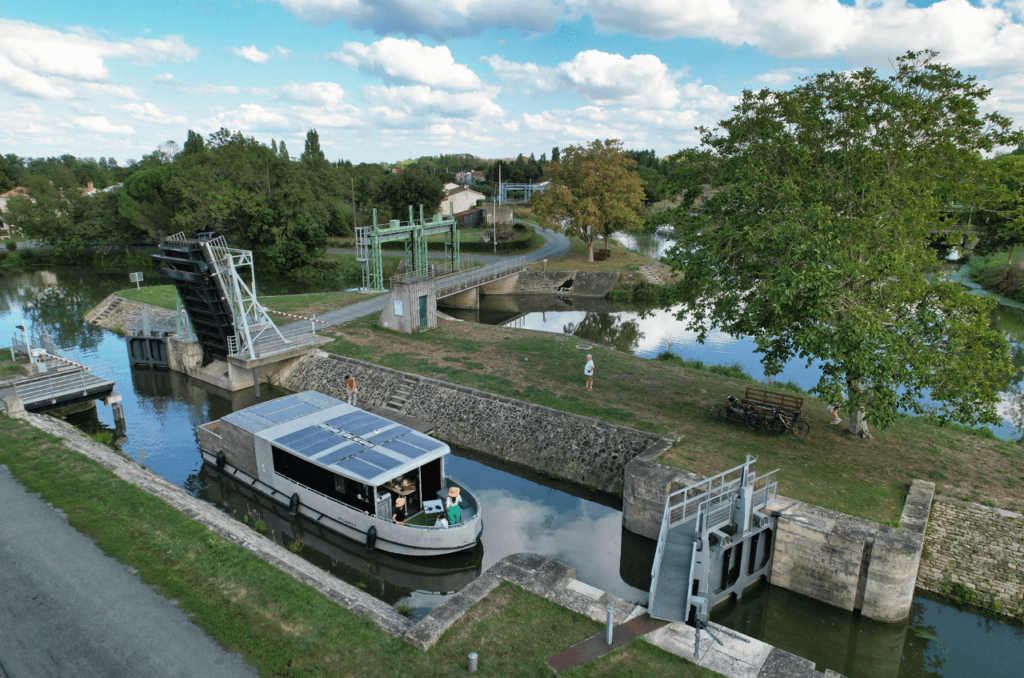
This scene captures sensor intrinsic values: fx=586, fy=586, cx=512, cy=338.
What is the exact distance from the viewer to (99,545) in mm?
12516

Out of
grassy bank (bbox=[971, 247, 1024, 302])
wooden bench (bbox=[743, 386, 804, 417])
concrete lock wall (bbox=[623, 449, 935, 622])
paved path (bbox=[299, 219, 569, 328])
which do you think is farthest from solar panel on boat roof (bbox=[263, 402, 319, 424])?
grassy bank (bbox=[971, 247, 1024, 302])

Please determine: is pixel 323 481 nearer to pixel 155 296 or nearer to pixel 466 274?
pixel 466 274

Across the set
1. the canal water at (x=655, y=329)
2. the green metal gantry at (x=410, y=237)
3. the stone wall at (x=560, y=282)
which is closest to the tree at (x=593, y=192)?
the stone wall at (x=560, y=282)

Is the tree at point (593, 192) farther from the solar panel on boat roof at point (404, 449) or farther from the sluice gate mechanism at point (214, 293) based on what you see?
the solar panel on boat roof at point (404, 449)

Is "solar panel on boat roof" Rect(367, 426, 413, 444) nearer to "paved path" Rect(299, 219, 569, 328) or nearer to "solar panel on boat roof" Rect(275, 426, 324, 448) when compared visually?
"solar panel on boat roof" Rect(275, 426, 324, 448)

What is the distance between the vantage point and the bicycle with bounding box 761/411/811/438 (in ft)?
57.1

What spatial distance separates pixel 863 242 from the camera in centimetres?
1477

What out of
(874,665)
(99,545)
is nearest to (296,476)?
(99,545)

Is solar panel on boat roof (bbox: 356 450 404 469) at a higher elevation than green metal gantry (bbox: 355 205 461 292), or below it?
below

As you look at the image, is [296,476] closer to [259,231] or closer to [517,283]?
[517,283]

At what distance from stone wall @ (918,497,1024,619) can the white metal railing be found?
26.7 m

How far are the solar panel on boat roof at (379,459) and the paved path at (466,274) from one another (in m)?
16.9

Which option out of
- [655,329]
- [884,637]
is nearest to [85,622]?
[884,637]

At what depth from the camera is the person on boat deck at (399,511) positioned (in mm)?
14341
